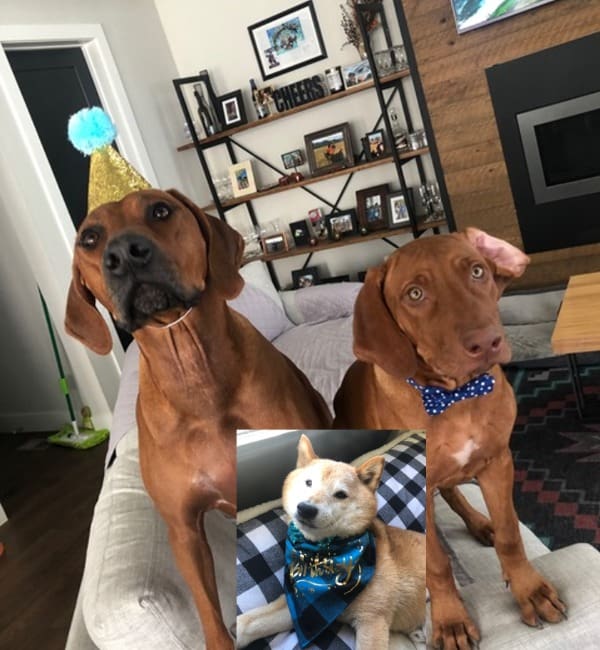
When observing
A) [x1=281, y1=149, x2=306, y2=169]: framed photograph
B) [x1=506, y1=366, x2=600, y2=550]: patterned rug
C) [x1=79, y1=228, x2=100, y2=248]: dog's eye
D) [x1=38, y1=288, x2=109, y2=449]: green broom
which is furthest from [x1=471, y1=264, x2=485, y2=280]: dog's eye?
[x1=281, y1=149, x2=306, y2=169]: framed photograph

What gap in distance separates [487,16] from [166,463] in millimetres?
3033

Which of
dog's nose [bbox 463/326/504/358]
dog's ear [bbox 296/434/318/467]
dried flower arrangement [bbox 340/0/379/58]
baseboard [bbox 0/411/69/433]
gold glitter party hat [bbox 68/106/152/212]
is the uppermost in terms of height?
dried flower arrangement [bbox 340/0/379/58]

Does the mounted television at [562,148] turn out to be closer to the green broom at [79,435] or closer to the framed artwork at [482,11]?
the framed artwork at [482,11]

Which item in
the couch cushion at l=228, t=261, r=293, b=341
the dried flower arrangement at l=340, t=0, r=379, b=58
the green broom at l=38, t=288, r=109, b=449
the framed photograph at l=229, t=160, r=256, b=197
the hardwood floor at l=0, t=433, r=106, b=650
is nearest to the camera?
the couch cushion at l=228, t=261, r=293, b=341

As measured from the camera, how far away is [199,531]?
64 centimetres

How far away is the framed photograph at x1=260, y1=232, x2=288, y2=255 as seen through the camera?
4012 mm

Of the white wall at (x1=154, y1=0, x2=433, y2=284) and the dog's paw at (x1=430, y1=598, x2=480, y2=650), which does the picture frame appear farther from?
the dog's paw at (x1=430, y1=598, x2=480, y2=650)

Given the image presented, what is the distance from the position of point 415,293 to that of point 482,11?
9.72 ft

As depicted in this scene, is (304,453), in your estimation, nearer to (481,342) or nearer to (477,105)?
(481,342)

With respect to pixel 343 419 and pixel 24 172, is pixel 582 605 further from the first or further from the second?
pixel 24 172

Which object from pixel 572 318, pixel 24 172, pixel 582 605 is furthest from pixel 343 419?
pixel 572 318

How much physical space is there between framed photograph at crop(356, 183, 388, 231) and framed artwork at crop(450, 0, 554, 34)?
98 cm

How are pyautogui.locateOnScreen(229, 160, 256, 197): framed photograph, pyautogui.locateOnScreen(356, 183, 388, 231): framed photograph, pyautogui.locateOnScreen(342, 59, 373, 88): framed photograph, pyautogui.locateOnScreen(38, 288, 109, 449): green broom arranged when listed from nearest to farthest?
pyautogui.locateOnScreen(38, 288, 109, 449): green broom
pyautogui.locateOnScreen(342, 59, 373, 88): framed photograph
pyautogui.locateOnScreen(356, 183, 388, 231): framed photograph
pyautogui.locateOnScreen(229, 160, 256, 197): framed photograph

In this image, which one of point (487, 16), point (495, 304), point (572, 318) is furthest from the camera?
point (487, 16)
